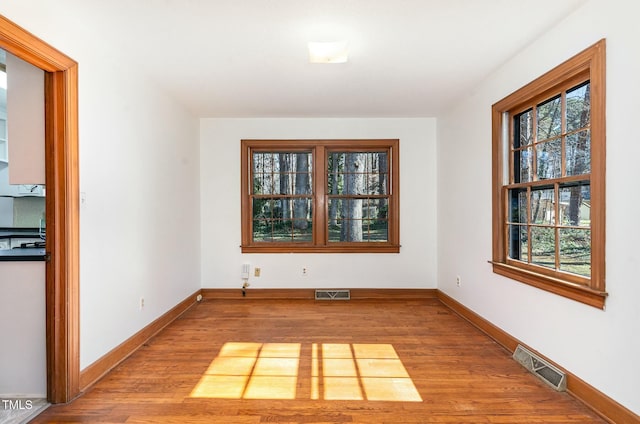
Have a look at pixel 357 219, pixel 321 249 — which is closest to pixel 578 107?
pixel 357 219

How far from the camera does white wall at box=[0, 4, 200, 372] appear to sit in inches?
89.9

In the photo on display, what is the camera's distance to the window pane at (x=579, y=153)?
2205mm

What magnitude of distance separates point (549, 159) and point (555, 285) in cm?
98

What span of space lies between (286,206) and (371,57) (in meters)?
2.53

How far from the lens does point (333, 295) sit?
466 centimetres

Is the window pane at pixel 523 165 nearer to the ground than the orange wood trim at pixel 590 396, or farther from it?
farther from it

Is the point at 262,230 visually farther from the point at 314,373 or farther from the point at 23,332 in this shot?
the point at 23,332

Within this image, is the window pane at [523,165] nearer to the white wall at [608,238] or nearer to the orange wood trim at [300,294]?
the white wall at [608,238]

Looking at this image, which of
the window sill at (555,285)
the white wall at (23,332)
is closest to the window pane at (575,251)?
the window sill at (555,285)

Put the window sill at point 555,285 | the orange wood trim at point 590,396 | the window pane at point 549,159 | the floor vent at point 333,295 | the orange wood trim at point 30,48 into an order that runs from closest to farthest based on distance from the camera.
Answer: the orange wood trim at point 30,48 → the orange wood trim at point 590,396 → the window sill at point 555,285 → the window pane at point 549,159 → the floor vent at point 333,295

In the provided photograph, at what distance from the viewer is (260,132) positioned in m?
4.73

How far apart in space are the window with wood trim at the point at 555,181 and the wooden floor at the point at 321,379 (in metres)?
0.80

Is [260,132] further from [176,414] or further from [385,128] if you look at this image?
[176,414]

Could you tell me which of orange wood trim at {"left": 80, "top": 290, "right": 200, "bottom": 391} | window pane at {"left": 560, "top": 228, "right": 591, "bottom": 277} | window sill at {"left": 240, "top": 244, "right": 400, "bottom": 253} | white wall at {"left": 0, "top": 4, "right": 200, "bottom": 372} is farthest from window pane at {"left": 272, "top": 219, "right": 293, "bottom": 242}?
window pane at {"left": 560, "top": 228, "right": 591, "bottom": 277}
